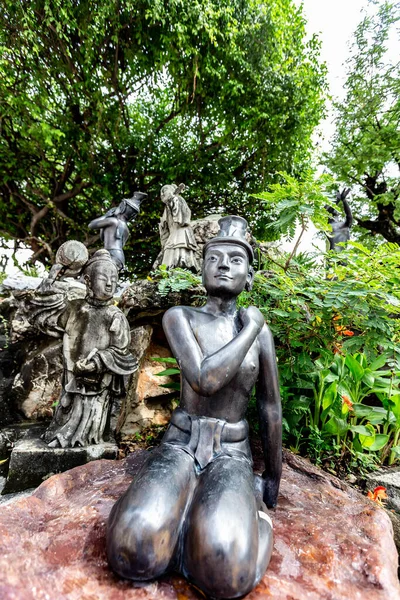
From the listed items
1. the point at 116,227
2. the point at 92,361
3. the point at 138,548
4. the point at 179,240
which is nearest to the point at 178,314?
the point at 138,548

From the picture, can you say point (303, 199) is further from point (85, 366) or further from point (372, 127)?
point (372, 127)

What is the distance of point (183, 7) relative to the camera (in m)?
6.21

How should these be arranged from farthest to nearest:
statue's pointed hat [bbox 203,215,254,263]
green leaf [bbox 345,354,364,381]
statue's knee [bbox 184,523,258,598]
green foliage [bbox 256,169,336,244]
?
green leaf [bbox 345,354,364,381] < green foliage [bbox 256,169,336,244] < statue's pointed hat [bbox 203,215,254,263] < statue's knee [bbox 184,523,258,598]

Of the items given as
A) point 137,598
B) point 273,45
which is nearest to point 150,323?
point 137,598

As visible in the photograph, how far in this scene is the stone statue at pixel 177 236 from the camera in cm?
577

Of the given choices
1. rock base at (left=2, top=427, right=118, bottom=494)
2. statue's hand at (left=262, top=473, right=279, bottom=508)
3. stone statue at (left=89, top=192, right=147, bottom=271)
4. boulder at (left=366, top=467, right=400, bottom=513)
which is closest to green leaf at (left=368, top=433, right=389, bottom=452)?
boulder at (left=366, top=467, right=400, bottom=513)

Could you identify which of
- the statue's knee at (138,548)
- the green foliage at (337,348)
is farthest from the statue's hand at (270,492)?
the green foliage at (337,348)

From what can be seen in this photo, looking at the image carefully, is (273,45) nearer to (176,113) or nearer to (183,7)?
(183,7)

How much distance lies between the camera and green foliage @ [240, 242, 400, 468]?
234cm

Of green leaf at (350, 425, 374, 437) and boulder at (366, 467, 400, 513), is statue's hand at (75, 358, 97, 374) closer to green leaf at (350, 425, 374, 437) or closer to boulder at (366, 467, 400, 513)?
green leaf at (350, 425, 374, 437)

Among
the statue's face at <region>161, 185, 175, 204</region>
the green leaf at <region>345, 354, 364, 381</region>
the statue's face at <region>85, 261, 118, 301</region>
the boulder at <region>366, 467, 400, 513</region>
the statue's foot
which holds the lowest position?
the boulder at <region>366, 467, 400, 513</region>

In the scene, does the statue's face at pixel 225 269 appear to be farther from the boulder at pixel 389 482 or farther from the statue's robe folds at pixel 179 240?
the statue's robe folds at pixel 179 240

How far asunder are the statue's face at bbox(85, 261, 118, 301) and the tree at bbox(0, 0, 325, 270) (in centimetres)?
570

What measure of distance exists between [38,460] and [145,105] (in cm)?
1035
